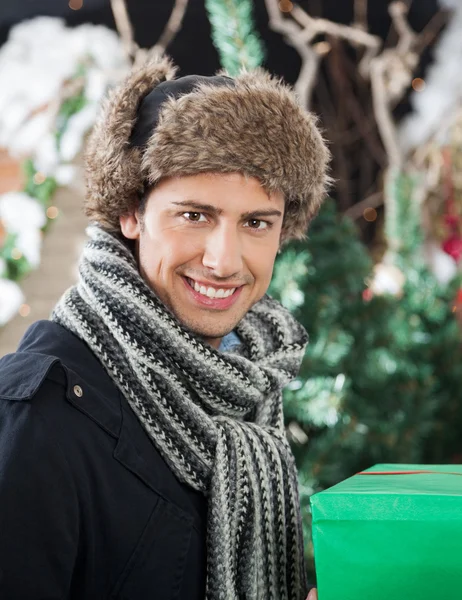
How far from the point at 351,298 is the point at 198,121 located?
1.01 metres

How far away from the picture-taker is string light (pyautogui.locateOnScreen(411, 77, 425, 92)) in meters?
3.42

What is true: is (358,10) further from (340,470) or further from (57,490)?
(57,490)

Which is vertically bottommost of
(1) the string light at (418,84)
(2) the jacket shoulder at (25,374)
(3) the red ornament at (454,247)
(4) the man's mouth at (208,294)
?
(2) the jacket shoulder at (25,374)

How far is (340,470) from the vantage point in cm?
197

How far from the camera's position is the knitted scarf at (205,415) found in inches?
46.2

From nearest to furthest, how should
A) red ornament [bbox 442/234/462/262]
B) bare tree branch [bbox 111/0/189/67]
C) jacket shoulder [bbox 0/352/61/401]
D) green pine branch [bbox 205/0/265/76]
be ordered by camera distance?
1. jacket shoulder [bbox 0/352/61/401]
2. green pine branch [bbox 205/0/265/76]
3. bare tree branch [bbox 111/0/189/67]
4. red ornament [bbox 442/234/462/262]

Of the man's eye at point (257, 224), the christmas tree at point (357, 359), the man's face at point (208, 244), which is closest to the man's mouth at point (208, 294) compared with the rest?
the man's face at point (208, 244)

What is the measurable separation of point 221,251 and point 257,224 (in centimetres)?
9

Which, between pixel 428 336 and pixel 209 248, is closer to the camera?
pixel 209 248

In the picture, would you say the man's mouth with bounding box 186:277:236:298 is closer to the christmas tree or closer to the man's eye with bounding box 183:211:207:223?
the man's eye with bounding box 183:211:207:223

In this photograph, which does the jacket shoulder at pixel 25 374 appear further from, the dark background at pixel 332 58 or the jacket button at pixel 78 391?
the dark background at pixel 332 58

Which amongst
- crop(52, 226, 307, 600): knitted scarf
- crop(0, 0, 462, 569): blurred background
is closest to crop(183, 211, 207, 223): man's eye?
crop(52, 226, 307, 600): knitted scarf

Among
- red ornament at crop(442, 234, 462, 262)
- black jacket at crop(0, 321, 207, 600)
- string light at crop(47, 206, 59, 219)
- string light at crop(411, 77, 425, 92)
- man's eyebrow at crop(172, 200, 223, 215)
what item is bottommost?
black jacket at crop(0, 321, 207, 600)

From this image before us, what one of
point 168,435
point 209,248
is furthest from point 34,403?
point 209,248
